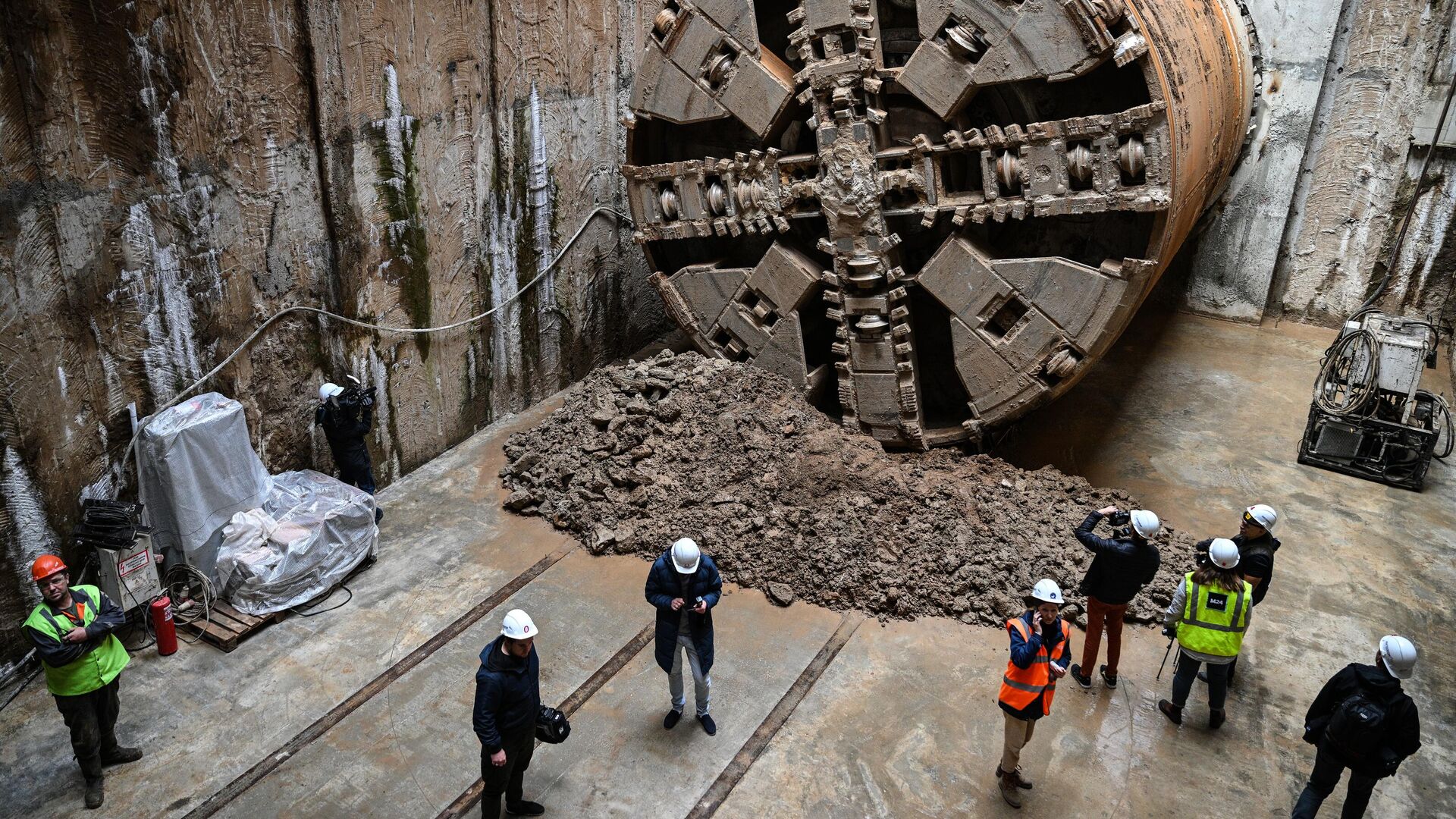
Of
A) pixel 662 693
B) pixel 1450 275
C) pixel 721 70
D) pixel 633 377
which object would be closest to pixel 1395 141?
pixel 1450 275

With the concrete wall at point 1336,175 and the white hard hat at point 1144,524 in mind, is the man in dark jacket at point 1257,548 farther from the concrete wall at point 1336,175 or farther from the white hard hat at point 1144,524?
the concrete wall at point 1336,175

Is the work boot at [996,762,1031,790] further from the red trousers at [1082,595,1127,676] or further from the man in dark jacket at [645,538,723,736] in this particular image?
the man in dark jacket at [645,538,723,736]

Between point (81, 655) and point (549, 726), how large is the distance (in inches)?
85.4

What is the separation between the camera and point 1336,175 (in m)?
10.5

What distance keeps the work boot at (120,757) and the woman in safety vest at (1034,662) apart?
13.7ft

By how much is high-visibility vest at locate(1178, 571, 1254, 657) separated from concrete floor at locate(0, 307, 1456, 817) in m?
0.52


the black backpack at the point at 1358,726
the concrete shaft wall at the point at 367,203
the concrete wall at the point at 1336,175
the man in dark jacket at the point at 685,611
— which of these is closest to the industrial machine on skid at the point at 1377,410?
the concrete wall at the point at 1336,175

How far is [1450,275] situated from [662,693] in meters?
9.74

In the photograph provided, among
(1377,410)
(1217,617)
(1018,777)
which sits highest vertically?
(1377,410)

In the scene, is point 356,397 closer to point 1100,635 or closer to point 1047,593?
point 1047,593

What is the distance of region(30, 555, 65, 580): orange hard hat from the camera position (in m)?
4.44

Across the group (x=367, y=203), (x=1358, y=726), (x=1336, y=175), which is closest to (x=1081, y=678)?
(x=1358, y=726)

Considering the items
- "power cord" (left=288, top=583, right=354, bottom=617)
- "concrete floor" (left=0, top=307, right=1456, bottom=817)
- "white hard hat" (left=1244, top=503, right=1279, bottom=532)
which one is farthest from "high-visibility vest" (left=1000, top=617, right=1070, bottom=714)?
"power cord" (left=288, top=583, right=354, bottom=617)

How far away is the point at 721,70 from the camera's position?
7.49m
